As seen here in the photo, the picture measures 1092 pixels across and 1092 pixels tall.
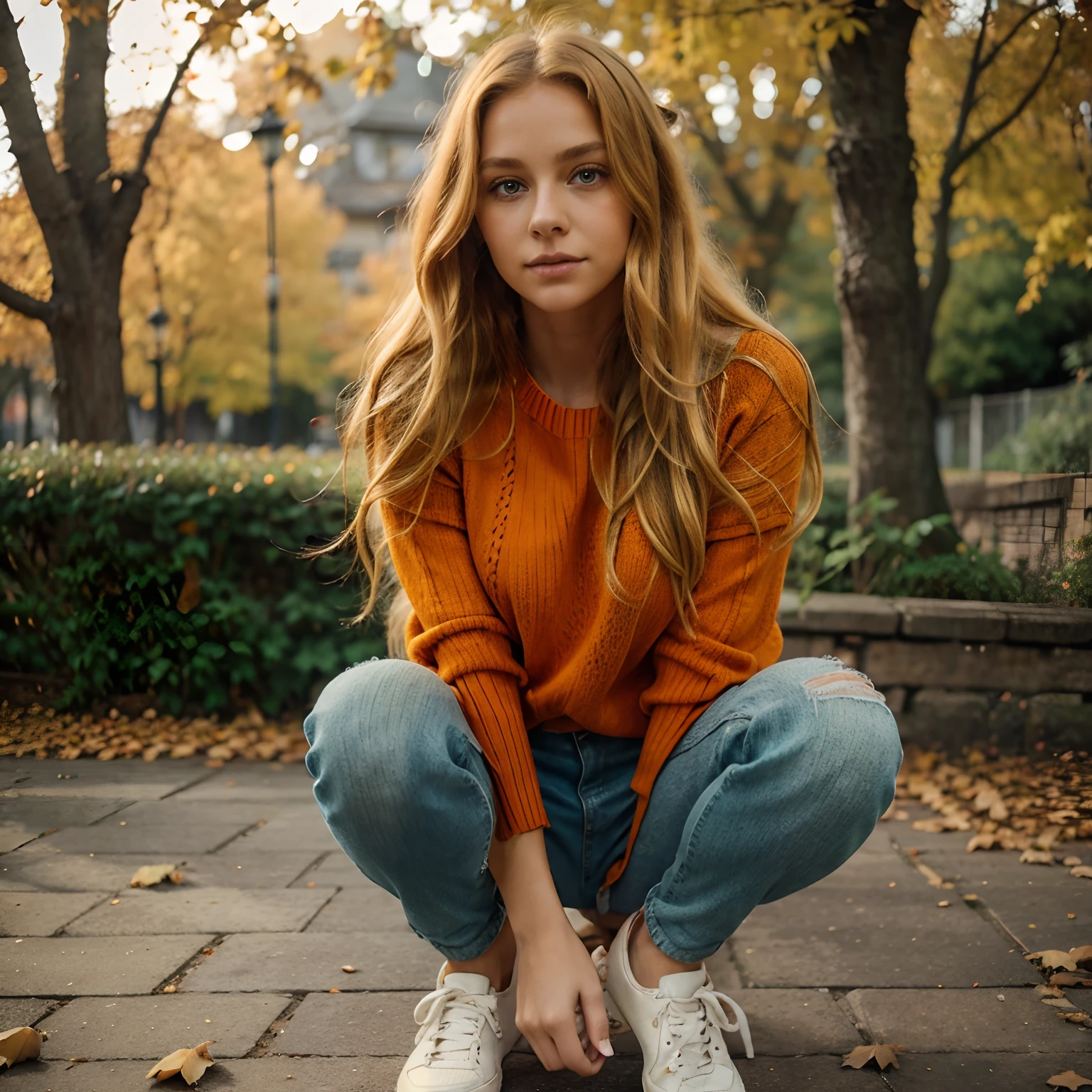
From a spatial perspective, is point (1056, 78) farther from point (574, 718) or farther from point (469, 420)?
point (574, 718)

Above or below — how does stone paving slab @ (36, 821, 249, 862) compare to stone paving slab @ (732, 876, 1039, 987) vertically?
above

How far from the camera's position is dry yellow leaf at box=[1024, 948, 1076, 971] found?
6.39ft

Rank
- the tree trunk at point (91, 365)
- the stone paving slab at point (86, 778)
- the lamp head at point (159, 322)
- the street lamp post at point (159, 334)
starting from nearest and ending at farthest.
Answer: the stone paving slab at point (86, 778), the tree trunk at point (91, 365), the lamp head at point (159, 322), the street lamp post at point (159, 334)

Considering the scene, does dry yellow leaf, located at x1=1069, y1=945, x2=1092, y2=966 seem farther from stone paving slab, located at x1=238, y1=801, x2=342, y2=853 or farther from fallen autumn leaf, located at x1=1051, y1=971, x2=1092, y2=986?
stone paving slab, located at x1=238, y1=801, x2=342, y2=853

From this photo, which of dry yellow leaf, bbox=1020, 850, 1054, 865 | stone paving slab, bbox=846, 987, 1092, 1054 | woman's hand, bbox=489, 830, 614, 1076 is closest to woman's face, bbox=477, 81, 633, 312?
woman's hand, bbox=489, 830, 614, 1076

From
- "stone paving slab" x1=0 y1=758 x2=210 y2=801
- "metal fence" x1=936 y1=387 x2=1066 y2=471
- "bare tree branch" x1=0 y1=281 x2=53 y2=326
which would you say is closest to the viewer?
"stone paving slab" x1=0 y1=758 x2=210 y2=801

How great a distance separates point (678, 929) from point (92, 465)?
2.57 m

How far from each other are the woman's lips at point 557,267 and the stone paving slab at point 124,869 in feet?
4.52

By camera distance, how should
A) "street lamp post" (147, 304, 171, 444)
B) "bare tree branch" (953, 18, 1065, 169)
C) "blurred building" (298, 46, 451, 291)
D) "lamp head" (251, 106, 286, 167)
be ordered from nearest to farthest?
"bare tree branch" (953, 18, 1065, 169)
"lamp head" (251, 106, 286, 167)
"street lamp post" (147, 304, 171, 444)
"blurred building" (298, 46, 451, 291)

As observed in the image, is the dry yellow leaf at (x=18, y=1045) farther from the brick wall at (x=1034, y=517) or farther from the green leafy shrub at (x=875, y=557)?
the green leafy shrub at (x=875, y=557)

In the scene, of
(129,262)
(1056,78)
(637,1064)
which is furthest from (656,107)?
(129,262)

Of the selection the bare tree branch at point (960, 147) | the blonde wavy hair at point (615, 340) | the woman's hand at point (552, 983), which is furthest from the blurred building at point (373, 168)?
the woman's hand at point (552, 983)

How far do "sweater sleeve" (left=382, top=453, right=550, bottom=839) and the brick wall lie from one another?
1.15 m

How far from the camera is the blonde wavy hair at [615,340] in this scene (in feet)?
5.63
